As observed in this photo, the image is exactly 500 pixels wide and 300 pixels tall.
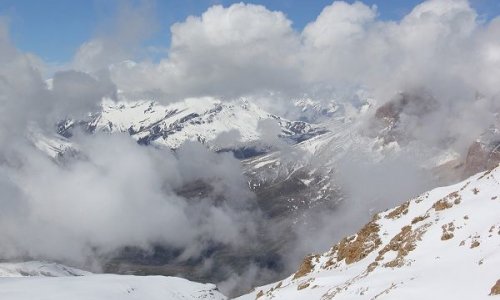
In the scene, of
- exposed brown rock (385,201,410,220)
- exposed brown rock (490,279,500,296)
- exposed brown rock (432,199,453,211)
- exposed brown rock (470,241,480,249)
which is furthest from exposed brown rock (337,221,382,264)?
exposed brown rock (490,279,500,296)

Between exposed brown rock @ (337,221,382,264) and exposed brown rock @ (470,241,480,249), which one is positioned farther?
exposed brown rock @ (337,221,382,264)

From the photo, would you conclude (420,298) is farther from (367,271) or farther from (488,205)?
(488,205)

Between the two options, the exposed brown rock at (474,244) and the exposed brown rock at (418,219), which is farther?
the exposed brown rock at (418,219)

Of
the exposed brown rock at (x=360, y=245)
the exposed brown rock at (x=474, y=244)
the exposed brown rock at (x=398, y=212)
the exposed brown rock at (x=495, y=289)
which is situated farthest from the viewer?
the exposed brown rock at (x=398, y=212)

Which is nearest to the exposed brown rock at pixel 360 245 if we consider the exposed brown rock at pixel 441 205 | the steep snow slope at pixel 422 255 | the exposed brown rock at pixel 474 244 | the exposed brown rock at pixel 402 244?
the steep snow slope at pixel 422 255

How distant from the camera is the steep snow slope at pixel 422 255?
31.4m

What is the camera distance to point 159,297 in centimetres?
19938

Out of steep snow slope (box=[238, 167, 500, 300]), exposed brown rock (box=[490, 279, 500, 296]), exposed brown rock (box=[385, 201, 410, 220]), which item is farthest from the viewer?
exposed brown rock (box=[385, 201, 410, 220])

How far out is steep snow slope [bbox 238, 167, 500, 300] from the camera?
31.4m

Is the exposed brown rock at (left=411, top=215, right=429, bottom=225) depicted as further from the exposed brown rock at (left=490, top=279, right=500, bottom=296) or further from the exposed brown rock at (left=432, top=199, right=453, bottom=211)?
the exposed brown rock at (left=490, top=279, right=500, bottom=296)

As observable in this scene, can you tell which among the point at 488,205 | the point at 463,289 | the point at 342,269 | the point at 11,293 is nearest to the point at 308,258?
the point at 342,269

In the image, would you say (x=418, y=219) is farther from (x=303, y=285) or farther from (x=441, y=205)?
(x=303, y=285)

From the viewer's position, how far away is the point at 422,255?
39719 mm

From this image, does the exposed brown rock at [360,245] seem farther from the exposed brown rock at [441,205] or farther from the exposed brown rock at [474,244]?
the exposed brown rock at [474,244]
